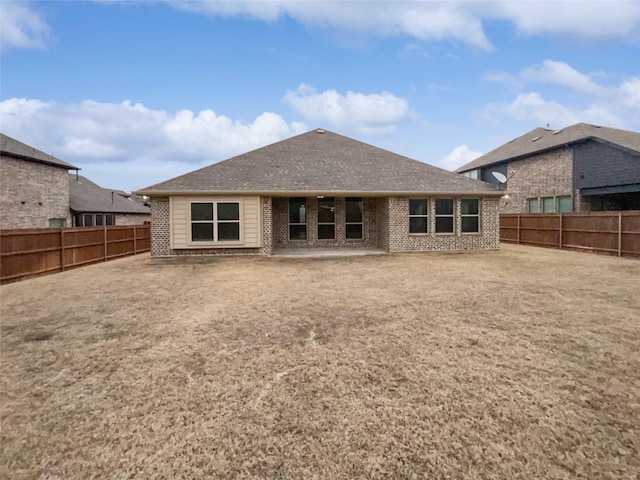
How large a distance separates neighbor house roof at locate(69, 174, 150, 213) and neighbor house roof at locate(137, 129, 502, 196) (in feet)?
54.2

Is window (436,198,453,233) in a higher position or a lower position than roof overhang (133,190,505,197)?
lower

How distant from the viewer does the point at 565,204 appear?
2116 cm

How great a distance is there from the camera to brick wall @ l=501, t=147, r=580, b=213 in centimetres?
2100

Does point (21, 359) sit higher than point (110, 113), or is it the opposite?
point (110, 113)

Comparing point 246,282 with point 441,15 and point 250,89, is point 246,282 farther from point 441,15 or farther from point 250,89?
point 250,89

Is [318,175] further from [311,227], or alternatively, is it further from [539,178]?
[539,178]

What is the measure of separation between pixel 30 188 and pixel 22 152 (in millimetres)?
2284

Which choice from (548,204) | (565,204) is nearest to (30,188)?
(548,204)

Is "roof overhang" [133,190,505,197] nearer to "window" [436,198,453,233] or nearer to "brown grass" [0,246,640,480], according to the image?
"window" [436,198,453,233]

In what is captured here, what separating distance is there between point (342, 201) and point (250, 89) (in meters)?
10.9

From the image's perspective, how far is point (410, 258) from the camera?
12867mm

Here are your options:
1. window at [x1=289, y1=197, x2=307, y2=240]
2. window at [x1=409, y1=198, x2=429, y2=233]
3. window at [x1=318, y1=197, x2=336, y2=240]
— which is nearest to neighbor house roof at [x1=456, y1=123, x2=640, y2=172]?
window at [x1=409, y1=198, x2=429, y2=233]

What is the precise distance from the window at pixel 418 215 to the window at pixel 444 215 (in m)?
0.51

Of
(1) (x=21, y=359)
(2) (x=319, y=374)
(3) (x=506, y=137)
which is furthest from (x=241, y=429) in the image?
(3) (x=506, y=137)
